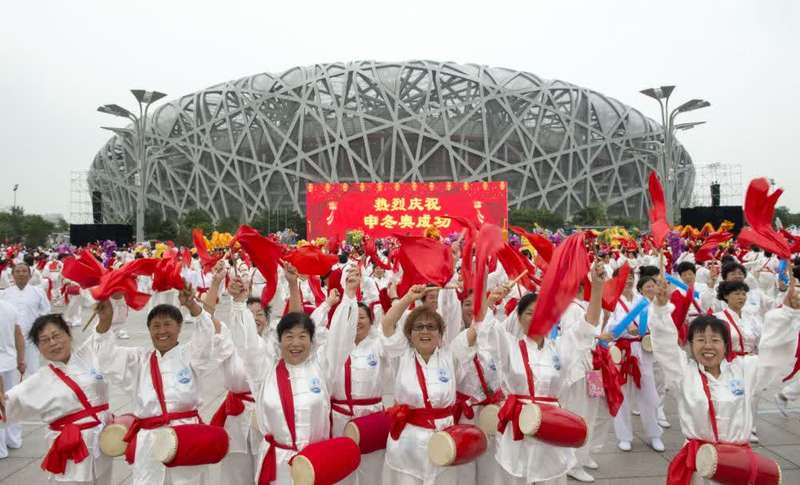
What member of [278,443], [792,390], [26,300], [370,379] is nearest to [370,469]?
[370,379]

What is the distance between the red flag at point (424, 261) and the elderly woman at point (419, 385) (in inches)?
3.9

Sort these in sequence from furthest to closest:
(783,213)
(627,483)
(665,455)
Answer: (783,213)
(665,455)
(627,483)

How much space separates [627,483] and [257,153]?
157ft

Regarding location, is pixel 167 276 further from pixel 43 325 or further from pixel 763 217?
pixel 763 217

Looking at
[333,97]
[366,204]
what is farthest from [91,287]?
[333,97]

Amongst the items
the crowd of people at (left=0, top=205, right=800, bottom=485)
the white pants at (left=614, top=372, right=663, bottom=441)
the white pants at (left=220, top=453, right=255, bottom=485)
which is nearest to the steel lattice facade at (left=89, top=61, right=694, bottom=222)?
the white pants at (left=614, top=372, right=663, bottom=441)

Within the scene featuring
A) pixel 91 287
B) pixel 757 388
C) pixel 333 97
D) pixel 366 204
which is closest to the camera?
pixel 757 388

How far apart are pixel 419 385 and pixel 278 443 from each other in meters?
0.77

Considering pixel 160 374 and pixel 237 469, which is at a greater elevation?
pixel 160 374

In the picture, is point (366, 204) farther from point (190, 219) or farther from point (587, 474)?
point (587, 474)

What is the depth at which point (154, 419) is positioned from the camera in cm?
299

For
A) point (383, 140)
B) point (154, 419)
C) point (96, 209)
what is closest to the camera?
point (154, 419)

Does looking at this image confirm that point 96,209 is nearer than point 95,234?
No

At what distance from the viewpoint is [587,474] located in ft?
13.4
